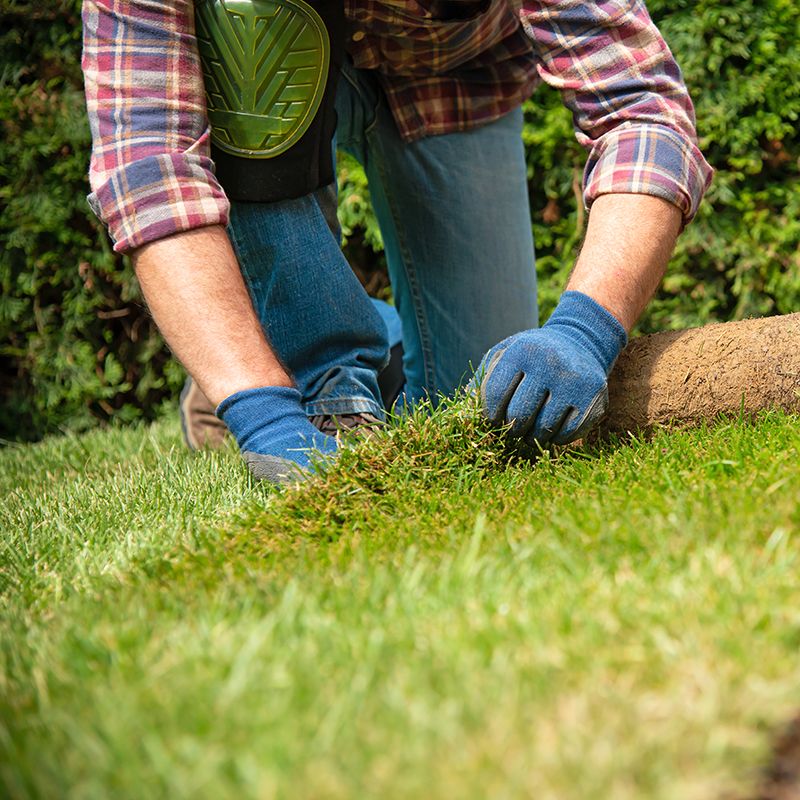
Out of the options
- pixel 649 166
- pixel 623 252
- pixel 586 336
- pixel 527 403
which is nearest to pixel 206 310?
pixel 527 403

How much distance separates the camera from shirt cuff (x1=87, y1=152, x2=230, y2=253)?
2.03 metres

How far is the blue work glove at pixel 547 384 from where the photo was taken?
6.13ft

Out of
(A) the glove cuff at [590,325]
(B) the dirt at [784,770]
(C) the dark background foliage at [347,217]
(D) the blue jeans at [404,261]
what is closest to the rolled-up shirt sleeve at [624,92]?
(A) the glove cuff at [590,325]

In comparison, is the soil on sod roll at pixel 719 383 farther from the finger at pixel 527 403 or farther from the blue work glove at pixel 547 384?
the finger at pixel 527 403

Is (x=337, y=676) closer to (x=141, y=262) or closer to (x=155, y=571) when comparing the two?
(x=155, y=571)

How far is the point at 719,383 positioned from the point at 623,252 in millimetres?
377

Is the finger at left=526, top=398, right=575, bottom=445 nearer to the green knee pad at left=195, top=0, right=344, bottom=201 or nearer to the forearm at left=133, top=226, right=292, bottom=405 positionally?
the forearm at left=133, top=226, right=292, bottom=405

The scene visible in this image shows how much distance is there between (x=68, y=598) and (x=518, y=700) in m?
0.92

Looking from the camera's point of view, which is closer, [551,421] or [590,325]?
[551,421]

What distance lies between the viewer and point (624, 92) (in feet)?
7.21

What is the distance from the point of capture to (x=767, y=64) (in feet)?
12.3

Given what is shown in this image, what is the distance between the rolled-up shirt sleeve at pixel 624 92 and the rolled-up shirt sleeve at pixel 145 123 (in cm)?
85

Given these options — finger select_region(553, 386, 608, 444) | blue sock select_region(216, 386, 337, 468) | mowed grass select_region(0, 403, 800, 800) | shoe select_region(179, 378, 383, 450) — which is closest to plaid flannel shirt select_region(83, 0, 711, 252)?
blue sock select_region(216, 386, 337, 468)

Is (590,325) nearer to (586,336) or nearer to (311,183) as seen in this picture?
(586,336)
